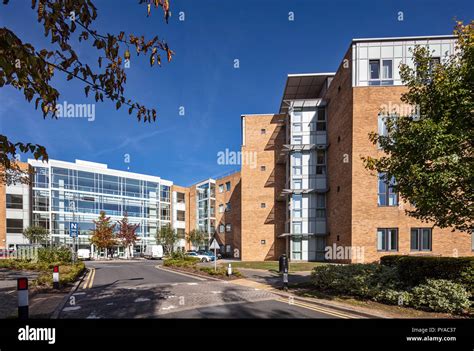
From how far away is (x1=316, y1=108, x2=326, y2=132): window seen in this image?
96.8 feet

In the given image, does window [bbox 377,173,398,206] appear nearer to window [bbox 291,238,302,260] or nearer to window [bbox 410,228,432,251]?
window [bbox 410,228,432,251]

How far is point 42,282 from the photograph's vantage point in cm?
1133

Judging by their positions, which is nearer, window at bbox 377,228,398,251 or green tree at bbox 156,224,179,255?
window at bbox 377,228,398,251

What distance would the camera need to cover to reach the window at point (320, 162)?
2886 centimetres

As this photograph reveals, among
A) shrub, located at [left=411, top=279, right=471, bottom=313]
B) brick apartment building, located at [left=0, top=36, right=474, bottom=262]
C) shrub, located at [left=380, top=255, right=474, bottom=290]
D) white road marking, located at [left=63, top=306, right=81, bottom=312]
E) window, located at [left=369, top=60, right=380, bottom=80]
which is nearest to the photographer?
shrub, located at [left=411, top=279, right=471, bottom=313]

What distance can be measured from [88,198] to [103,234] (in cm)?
770

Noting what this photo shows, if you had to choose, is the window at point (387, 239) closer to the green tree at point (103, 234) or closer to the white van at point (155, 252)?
the white van at point (155, 252)

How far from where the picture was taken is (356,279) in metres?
9.15

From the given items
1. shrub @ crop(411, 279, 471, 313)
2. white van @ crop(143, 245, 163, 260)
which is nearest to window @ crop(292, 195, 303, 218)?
shrub @ crop(411, 279, 471, 313)

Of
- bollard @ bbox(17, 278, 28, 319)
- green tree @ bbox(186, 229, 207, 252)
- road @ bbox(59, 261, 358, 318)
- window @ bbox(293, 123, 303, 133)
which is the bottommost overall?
green tree @ bbox(186, 229, 207, 252)

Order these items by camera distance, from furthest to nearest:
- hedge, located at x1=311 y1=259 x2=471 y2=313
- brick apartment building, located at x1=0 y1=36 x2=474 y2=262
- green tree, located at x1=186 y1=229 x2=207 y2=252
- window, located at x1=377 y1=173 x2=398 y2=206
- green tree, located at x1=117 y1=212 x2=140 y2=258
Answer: green tree, located at x1=186 y1=229 x2=207 y2=252, green tree, located at x1=117 y1=212 x2=140 y2=258, window, located at x1=377 y1=173 x2=398 y2=206, brick apartment building, located at x1=0 y1=36 x2=474 y2=262, hedge, located at x1=311 y1=259 x2=471 y2=313

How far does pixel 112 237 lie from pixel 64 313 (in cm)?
4075

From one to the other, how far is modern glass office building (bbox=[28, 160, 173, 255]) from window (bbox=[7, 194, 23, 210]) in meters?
1.68
